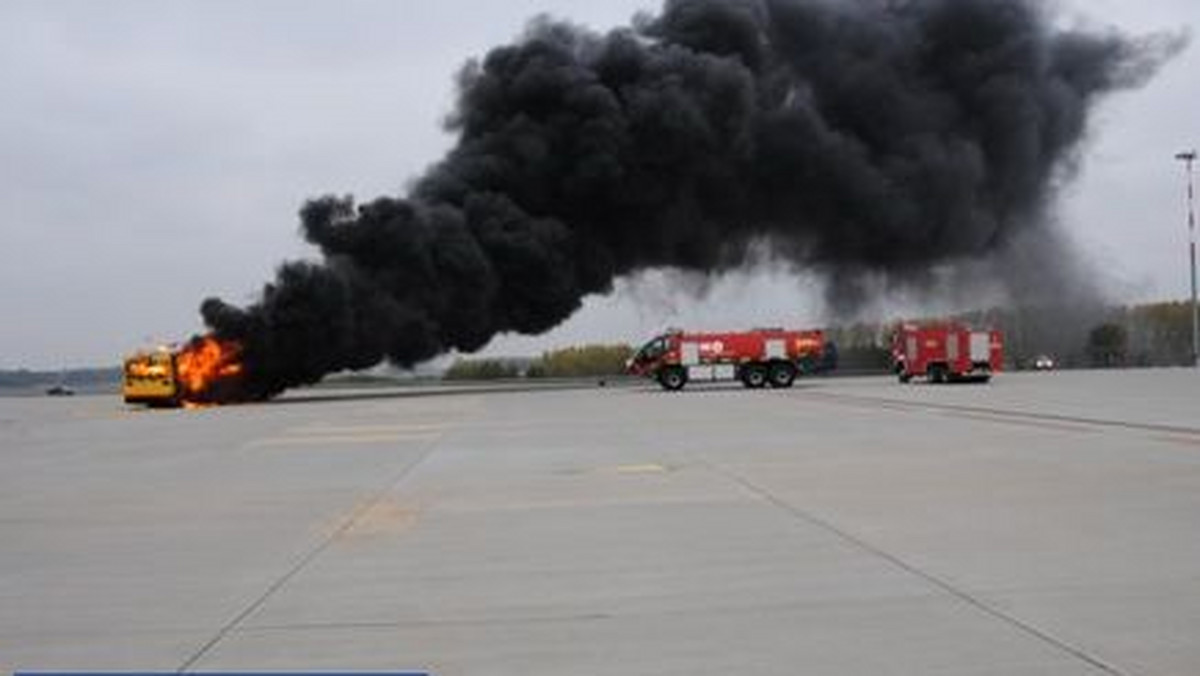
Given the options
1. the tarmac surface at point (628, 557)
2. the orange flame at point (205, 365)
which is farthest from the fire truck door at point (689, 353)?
the tarmac surface at point (628, 557)

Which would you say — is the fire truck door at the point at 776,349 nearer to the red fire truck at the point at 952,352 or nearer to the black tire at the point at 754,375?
the black tire at the point at 754,375

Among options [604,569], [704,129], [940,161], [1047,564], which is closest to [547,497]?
[604,569]

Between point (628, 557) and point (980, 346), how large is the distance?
42254 millimetres

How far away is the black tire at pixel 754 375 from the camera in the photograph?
5206cm

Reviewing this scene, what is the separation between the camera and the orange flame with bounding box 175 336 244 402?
50.8 meters

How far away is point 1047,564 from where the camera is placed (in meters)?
9.48

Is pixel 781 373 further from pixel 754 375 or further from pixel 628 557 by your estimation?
pixel 628 557

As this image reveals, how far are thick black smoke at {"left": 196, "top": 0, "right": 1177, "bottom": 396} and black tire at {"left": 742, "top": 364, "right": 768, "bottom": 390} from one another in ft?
33.6

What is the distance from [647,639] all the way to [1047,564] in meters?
3.31

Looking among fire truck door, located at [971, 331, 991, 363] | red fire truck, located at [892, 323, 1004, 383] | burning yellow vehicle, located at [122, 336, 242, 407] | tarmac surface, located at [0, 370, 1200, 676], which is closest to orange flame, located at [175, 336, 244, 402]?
burning yellow vehicle, located at [122, 336, 242, 407]

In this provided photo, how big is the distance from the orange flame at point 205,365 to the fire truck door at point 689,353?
50.6 feet

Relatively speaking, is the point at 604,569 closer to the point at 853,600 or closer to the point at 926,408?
the point at 853,600

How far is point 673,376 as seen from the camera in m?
52.3

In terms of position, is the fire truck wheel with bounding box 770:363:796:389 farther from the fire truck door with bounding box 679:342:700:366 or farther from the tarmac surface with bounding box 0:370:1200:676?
the tarmac surface with bounding box 0:370:1200:676
